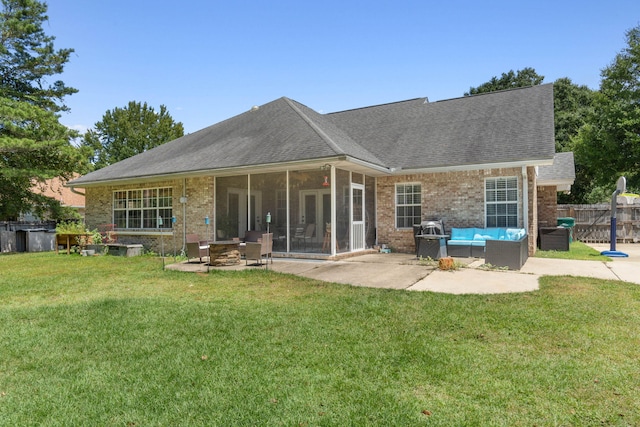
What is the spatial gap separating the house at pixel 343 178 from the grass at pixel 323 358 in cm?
499

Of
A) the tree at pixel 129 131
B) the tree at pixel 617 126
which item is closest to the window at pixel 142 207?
the tree at pixel 129 131

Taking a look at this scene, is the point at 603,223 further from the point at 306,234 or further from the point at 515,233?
the point at 306,234

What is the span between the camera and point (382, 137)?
1542 centimetres

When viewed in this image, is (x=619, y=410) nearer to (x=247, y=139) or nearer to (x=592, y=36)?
(x=247, y=139)

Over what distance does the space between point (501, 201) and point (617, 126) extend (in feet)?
69.9

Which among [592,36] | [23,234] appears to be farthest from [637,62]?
[23,234]

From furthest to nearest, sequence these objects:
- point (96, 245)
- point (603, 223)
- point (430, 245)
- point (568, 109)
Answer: point (568, 109) → point (603, 223) → point (96, 245) → point (430, 245)

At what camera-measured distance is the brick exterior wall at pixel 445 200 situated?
39.2 ft

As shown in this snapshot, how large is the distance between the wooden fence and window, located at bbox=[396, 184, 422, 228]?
38.0 feet

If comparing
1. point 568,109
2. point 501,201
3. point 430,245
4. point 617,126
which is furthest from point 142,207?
point 568,109

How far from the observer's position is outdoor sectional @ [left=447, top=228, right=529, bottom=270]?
9164 mm

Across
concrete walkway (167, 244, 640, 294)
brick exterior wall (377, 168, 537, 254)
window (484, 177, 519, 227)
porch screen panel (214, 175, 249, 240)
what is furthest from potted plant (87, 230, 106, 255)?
window (484, 177, 519, 227)

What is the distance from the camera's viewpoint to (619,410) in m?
2.87

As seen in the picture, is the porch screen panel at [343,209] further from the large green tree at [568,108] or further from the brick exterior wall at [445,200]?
the large green tree at [568,108]
